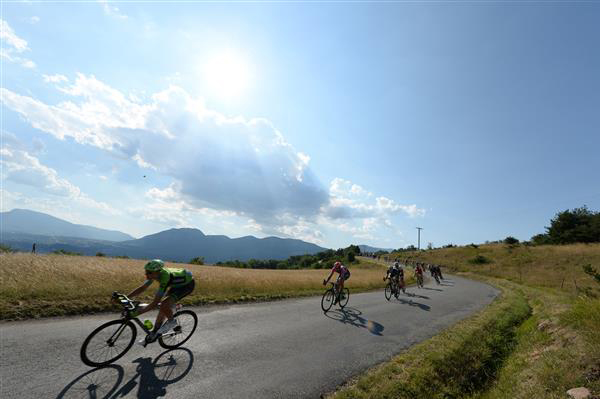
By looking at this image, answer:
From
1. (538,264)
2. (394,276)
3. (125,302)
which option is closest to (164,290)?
(125,302)

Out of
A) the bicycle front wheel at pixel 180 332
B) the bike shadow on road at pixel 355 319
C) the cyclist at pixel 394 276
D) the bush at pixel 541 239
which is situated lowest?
the bike shadow on road at pixel 355 319

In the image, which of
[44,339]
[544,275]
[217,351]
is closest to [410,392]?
[217,351]

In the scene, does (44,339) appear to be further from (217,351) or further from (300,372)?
(300,372)

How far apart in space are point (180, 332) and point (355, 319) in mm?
7381

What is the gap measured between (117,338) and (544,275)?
4841 cm

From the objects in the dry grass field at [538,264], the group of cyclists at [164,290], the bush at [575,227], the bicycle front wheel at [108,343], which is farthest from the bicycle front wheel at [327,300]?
the bush at [575,227]

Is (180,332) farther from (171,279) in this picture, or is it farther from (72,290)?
(72,290)

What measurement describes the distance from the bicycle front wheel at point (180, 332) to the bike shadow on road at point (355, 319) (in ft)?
20.1

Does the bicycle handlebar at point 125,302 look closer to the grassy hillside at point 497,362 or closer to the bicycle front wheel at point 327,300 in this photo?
the grassy hillside at point 497,362

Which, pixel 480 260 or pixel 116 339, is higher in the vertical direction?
pixel 480 260

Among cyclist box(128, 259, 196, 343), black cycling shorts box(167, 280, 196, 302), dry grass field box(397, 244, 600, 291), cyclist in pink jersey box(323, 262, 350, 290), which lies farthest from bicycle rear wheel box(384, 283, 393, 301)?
dry grass field box(397, 244, 600, 291)

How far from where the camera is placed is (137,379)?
5531 mm

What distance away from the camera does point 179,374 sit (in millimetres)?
5871

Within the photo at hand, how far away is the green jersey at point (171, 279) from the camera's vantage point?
6.98 metres
